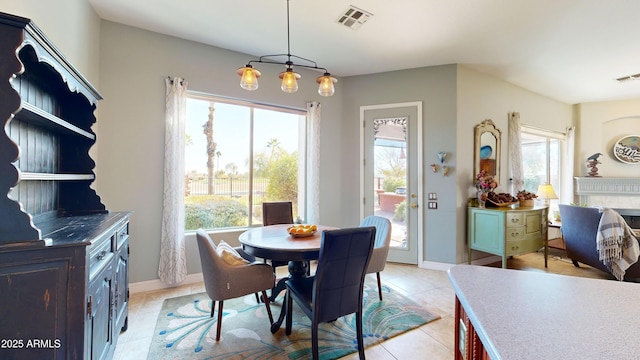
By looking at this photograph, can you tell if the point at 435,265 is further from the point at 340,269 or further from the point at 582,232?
the point at 340,269

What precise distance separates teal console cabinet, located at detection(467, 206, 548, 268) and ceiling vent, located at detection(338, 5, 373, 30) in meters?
2.90

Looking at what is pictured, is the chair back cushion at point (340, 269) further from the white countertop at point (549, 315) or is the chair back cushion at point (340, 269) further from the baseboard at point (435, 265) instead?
the baseboard at point (435, 265)

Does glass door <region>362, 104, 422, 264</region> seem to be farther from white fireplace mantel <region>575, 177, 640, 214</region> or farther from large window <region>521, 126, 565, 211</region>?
white fireplace mantel <region>575, 177, 640, 214</region>

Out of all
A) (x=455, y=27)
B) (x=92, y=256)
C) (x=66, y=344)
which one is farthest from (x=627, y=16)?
(x=66, y=344)

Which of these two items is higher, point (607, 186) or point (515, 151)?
point (515, 151)

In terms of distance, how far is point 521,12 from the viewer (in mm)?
2664

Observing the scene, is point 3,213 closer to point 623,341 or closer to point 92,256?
point 92,256

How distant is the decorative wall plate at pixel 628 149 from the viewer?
209 inches

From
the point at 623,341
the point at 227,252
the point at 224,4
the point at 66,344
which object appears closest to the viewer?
the point at 623,341

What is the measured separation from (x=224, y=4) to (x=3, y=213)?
2.38m

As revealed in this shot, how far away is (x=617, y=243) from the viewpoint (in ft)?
10.8

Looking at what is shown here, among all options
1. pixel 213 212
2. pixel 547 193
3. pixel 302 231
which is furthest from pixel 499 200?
pixel 213 212

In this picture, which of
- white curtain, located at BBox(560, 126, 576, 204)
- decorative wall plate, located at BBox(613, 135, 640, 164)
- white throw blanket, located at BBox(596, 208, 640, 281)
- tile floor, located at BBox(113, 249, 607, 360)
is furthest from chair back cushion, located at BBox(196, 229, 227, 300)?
Answer: decorative wall plate, located at BBox(613, 135, 640, 164)

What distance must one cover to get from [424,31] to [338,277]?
2.82m
